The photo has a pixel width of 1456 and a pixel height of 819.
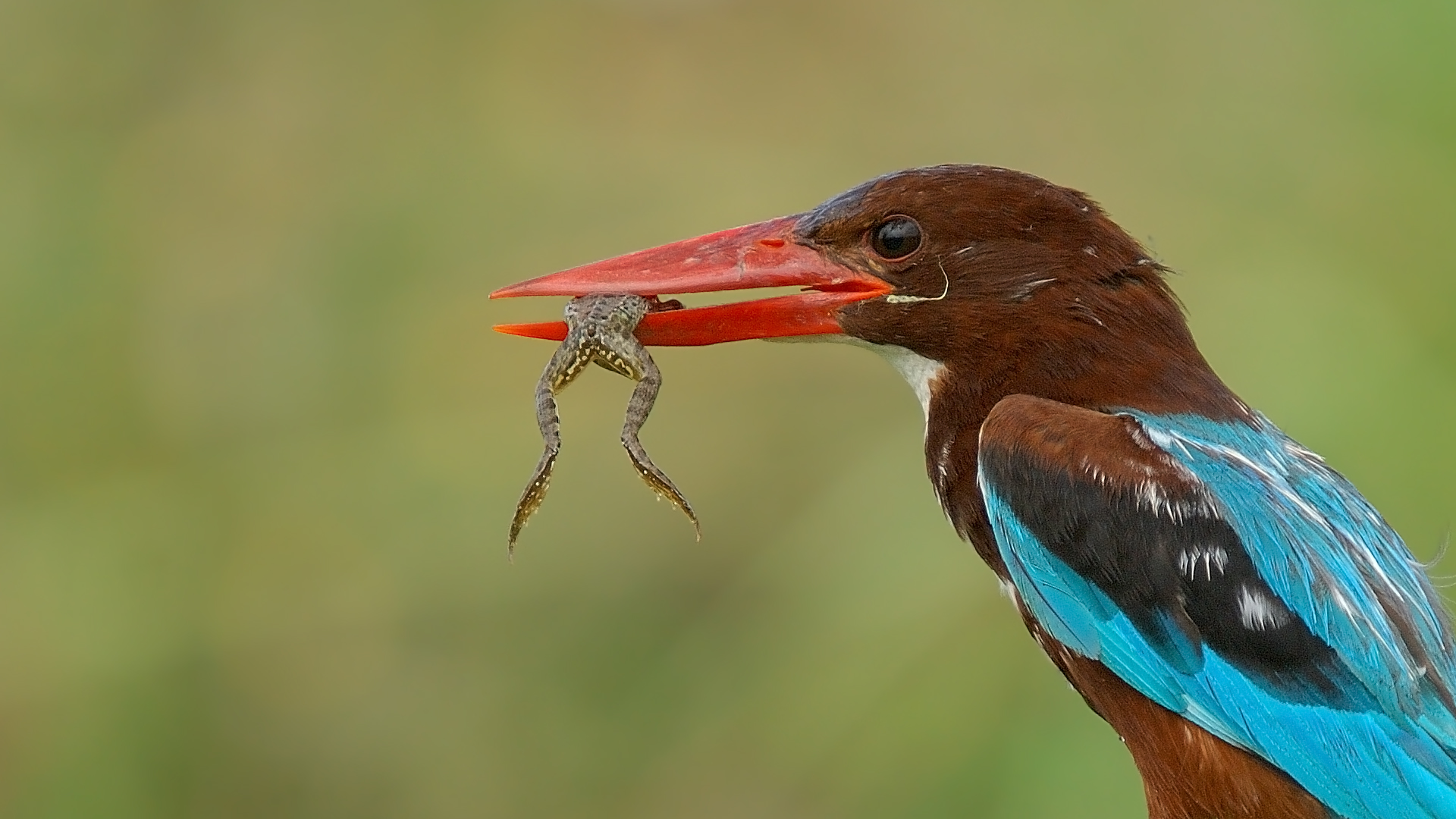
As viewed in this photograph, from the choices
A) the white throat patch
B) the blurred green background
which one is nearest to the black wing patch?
the white throat patch

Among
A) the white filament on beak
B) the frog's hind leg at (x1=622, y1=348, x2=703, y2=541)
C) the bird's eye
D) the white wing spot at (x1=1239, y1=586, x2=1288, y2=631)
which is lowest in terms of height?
the white wing spot at (x1=1239, y1=586, x2=1288, y2=631)

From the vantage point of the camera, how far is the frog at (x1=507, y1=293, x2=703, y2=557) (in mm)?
2742

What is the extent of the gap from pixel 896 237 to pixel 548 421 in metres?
0.63

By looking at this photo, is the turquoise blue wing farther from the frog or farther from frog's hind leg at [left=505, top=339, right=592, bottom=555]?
frog's hind leg at [left=505, top=339, right=592, bottom=555]

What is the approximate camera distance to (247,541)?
4.11 metres

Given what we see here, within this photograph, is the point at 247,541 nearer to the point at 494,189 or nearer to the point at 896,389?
the point at 494,189

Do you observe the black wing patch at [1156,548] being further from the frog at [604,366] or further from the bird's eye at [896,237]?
the frog at [604,366]

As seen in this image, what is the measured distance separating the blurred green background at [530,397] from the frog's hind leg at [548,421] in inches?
43.1

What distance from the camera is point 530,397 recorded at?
440 cm

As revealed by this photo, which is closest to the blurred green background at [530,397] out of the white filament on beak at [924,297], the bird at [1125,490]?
the bird at [1125,490]

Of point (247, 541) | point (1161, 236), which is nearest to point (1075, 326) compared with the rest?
point (1161, 236)

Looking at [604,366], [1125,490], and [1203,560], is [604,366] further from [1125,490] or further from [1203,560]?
[1203,560]

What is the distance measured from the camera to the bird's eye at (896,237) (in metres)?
2.74

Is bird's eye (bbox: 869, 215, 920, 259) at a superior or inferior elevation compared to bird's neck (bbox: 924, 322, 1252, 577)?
superior
